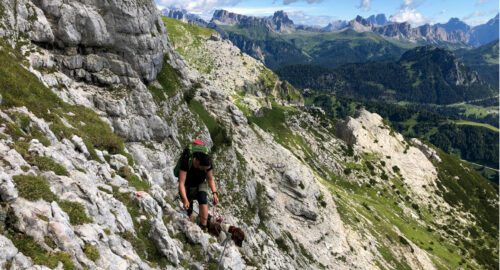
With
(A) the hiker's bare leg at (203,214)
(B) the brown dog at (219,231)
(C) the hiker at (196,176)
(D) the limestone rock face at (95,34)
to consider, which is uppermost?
(D) the limestone rock face at (95,34)

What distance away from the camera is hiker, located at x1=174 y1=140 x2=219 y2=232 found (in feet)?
50.7

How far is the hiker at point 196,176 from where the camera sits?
15.4m

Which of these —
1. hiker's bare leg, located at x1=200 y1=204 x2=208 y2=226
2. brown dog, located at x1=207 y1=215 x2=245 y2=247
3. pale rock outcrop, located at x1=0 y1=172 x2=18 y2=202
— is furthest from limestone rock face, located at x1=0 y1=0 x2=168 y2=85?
brown dog, located at x1=207 y1=215 x2=245 y2=247

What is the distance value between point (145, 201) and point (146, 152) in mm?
19769

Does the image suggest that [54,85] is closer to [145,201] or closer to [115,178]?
[115,178]

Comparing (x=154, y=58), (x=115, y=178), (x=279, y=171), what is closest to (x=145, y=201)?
(x=115, y=178)

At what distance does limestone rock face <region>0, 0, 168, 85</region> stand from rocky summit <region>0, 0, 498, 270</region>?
154 mm

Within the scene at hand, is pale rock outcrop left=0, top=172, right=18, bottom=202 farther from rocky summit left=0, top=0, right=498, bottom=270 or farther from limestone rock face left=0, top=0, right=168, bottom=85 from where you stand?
limestone rock face left=0, top=0, right=168, bottom=85

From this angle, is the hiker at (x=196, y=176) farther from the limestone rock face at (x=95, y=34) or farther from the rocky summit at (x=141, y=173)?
the limestone rock face at (x=95, y=34)

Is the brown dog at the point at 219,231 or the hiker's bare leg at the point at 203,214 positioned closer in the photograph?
the hiker's bare leg at the point at 203,214

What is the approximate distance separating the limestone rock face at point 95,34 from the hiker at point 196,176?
26.0 m

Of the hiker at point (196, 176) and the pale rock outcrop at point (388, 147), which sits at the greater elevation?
the hiker at point (196, 176)

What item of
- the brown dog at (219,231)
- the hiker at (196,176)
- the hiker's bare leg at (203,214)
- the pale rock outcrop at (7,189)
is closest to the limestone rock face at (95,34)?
the pale rock outcrop at (7,189)

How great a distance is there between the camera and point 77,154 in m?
17.0
